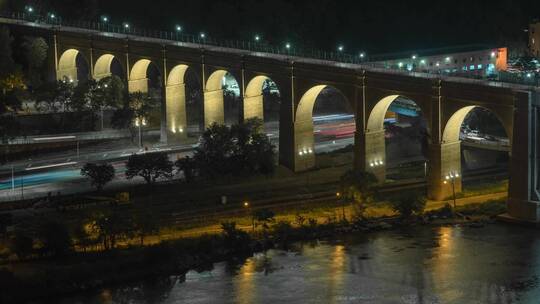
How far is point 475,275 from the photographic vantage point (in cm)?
2417

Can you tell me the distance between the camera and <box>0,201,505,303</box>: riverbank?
2395 centimetres

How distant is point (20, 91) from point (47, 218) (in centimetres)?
1754

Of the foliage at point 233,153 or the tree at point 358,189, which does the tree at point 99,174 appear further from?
the tree at point 358,189

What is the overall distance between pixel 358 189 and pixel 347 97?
5.38 m

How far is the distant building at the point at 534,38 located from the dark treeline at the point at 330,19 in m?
1.63

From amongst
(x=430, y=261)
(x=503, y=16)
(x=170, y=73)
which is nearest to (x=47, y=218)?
(x=430, y=261)

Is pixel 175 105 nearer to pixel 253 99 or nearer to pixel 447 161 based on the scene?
pixel 253 99

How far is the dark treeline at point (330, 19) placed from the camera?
5938 centimetres

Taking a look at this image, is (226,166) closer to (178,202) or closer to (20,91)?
(178,202)

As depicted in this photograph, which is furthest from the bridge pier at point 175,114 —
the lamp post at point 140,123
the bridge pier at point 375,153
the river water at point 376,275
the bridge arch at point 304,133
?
the river water at point 376,275

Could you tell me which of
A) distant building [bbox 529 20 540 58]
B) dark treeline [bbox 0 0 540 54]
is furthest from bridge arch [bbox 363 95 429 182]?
distant building [bbox 529 20 540 58]

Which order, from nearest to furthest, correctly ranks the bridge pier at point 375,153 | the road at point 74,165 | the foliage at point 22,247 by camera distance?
the foliage at point 22,247 < the bridge pier at point 375,153 < the road at point 74,165

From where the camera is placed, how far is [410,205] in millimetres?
29062

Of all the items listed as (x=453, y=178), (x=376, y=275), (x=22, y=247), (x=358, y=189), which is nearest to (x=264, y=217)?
(x=358, y=189)
